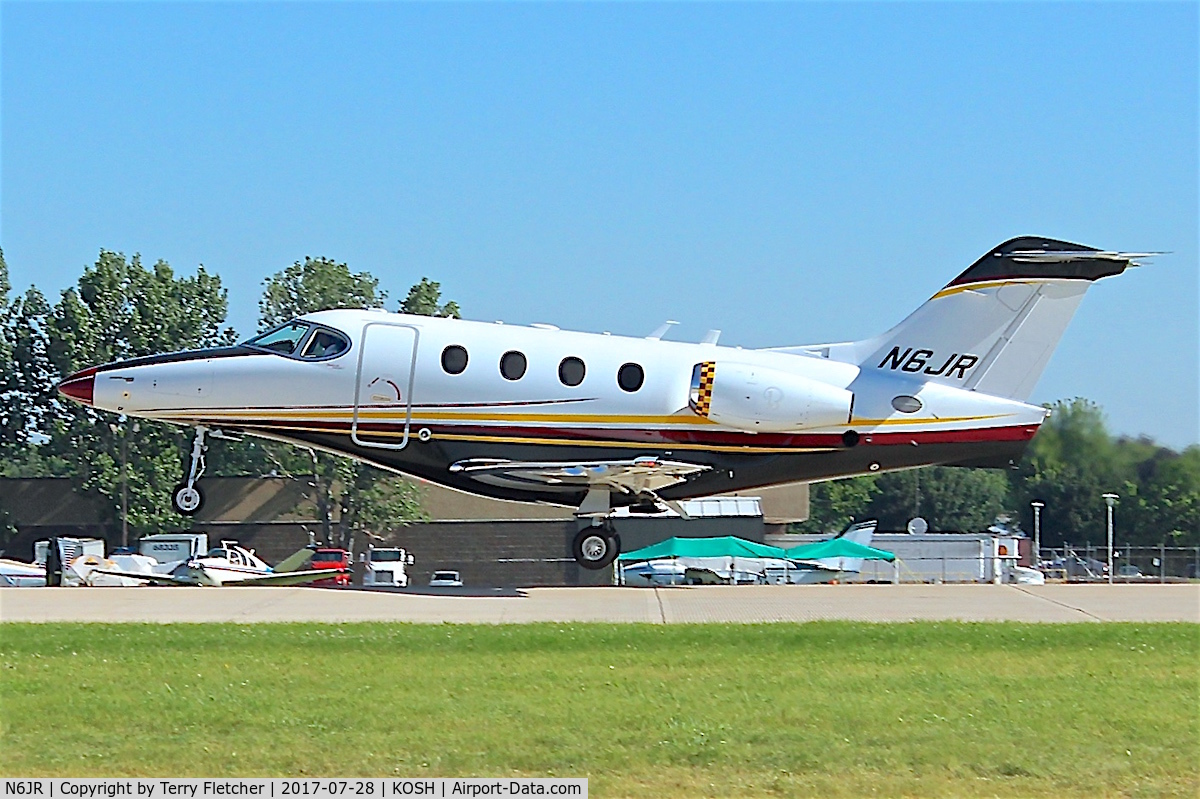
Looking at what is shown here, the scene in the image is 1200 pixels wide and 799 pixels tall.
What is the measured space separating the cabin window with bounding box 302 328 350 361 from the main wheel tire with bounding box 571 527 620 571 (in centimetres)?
497

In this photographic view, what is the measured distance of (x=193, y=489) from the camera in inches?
899

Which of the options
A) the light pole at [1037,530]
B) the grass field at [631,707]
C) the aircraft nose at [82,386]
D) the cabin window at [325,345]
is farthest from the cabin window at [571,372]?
the light pole at [1037,530]

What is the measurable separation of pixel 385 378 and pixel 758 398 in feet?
19.5

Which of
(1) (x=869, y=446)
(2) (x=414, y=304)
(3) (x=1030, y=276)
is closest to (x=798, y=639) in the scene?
(1) (x=869, y=446)

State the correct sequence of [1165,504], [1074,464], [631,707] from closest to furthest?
[631,707] < [1074,464] < [1165,504]

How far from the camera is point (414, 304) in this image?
2409 inches

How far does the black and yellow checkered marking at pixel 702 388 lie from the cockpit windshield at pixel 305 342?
5.58m

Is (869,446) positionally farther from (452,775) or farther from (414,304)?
(414,304)

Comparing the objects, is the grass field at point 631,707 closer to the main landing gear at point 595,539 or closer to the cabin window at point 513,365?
the cabin window at point 513,365

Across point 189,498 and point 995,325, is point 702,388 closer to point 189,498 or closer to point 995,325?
point 995,325

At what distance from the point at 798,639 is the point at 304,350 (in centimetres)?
1077

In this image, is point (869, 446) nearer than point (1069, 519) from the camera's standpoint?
Yes
